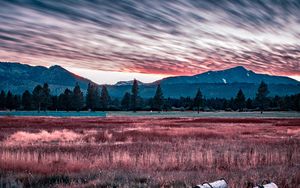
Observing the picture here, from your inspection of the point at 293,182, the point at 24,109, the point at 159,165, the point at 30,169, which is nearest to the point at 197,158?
the point at 159,165

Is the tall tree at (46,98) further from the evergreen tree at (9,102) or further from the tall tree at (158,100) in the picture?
the tall tree at (158,100)

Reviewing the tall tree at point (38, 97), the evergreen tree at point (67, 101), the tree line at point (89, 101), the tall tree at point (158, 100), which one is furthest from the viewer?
the evergreen tree at point (67, 101)

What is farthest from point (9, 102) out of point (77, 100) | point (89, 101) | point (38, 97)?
point (89, 101)

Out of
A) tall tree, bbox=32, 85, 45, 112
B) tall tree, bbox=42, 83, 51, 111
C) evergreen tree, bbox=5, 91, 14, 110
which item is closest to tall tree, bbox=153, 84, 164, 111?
tall tree, bbox=42, 83, 51, 111

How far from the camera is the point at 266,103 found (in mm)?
151500

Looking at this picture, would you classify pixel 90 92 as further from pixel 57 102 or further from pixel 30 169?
pixel 30 169

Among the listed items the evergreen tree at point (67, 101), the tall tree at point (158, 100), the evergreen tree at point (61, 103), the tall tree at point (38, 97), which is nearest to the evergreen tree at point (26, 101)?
the tall tree at point (38, 97)

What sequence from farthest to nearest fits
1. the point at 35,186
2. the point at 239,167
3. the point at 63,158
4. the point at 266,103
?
the point at 266,103 < the point at 63,158 < the point at 239,167 < the point at 35,186

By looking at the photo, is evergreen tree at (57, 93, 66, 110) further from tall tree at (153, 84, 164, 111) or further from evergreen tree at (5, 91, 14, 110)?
tall tree at (153, 84, 164, 111)

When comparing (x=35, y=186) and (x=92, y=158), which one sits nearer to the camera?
(x=35, y=186)

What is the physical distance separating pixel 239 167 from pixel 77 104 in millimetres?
138611

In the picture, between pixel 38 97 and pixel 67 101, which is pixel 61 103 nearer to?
pixel 67 101

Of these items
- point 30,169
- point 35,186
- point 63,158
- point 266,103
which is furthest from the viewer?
point 266,103

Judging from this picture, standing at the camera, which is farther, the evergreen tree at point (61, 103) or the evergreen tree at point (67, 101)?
the evergreen tree at point (61, 103)
